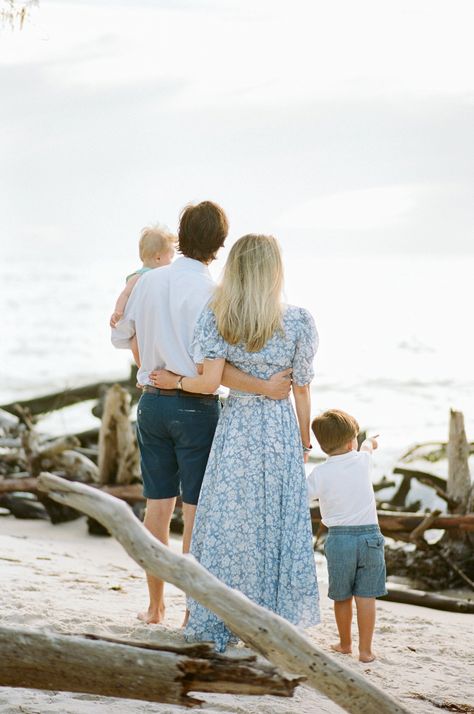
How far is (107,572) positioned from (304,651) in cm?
423

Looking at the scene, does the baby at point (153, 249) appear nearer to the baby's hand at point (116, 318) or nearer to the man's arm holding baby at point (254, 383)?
the baby's hand at point (116, 318)

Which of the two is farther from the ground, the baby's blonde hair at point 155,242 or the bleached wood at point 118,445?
the baby's blonde hair at point 155,242

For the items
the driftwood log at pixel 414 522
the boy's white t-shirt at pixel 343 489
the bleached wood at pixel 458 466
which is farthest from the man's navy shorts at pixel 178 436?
the bleached wood at pixel 458 466

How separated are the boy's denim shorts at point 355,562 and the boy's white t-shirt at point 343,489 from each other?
0.18ft

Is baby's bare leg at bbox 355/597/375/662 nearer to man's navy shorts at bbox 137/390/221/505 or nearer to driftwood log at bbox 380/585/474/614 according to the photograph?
man's navy shorts at bbox 137/390/221/505

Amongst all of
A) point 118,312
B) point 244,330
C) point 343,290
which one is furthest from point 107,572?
point 343,290

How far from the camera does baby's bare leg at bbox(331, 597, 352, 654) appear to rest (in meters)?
5.18

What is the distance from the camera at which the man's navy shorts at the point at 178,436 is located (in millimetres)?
5027

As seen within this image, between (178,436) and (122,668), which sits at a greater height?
(178,436)

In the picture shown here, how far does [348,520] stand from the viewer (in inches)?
202

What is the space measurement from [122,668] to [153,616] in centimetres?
241

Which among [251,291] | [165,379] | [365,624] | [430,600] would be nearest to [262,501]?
[165,379]

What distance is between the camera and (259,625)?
3.07 meters

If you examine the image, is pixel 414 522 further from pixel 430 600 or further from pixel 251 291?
pixel 251 291
